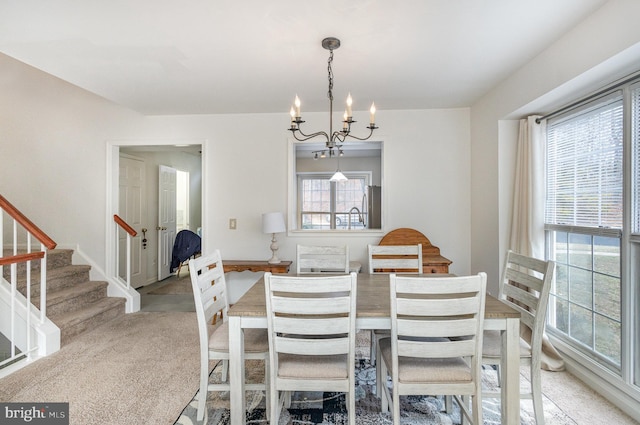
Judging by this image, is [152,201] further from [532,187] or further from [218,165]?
[532,187]

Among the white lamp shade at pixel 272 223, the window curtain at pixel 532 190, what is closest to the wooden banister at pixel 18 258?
the white lamp shade at pixel 272 223

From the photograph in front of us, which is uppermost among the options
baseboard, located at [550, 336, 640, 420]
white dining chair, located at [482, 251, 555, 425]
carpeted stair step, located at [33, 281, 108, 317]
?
white dining chair, located at [482, 251, 555, 425]

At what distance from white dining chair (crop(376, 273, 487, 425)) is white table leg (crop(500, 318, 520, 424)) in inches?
7.3

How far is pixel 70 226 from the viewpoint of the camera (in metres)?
3.76

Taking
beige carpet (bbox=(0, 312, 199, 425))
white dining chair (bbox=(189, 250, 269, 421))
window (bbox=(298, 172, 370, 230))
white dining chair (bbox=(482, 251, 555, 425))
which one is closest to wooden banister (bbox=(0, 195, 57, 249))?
beige carpet (bbox=(0, 312, 199, 425))

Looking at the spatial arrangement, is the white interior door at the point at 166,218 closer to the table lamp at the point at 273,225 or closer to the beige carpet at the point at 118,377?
the beige carpet at the point at 118,377

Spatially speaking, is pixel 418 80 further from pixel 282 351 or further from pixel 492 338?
pixel 282 351

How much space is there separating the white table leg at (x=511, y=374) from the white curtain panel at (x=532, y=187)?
1.32 m

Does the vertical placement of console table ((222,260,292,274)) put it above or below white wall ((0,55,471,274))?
below

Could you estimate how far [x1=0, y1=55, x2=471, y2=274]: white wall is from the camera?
357 cm

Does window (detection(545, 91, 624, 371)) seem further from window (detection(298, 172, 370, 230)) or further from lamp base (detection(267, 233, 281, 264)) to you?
window (detection(298, 172, 370, 230))

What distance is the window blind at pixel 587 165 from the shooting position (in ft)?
6.63

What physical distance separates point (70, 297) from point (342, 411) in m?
3.06

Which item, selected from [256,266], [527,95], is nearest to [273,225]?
[256,266]
